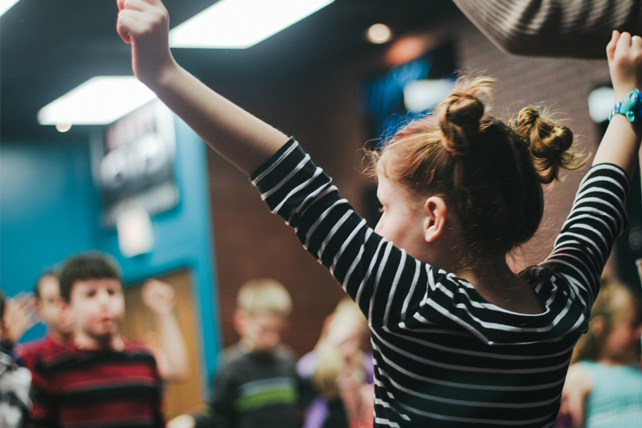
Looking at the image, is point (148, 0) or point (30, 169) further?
point (30, 169)

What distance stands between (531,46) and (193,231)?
13.5 ft

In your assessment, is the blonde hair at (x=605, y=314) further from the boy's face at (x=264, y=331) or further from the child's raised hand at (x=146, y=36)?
the child's raised hand at (x=146, y=36)

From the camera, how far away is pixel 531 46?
0.74m

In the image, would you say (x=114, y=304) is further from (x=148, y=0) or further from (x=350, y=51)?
(x=350, y=51)

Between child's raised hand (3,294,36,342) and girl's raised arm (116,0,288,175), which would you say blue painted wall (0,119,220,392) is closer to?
child's raised hand (3,294,36,342)

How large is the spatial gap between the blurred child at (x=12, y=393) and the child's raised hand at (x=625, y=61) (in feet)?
5.35

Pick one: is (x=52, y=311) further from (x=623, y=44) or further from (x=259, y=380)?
(x=623, y=44)

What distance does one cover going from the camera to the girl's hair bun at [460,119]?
70 centimetres

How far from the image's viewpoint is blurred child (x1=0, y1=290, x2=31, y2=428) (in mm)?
1682

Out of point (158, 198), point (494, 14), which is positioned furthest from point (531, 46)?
point (158, 198)

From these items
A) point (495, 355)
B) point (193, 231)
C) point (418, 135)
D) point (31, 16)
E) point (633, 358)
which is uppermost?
point (193, 231)

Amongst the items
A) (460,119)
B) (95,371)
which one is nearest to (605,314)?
(95,371)

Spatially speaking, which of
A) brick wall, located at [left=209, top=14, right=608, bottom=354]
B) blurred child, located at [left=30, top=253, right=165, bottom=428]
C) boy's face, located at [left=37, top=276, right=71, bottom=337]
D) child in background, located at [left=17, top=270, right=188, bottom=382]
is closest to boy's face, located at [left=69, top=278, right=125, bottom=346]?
blurred child, located at [left=30, top=253, right=165, bottom=428]

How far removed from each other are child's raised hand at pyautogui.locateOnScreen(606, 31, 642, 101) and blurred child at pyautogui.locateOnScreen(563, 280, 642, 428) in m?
1.55
